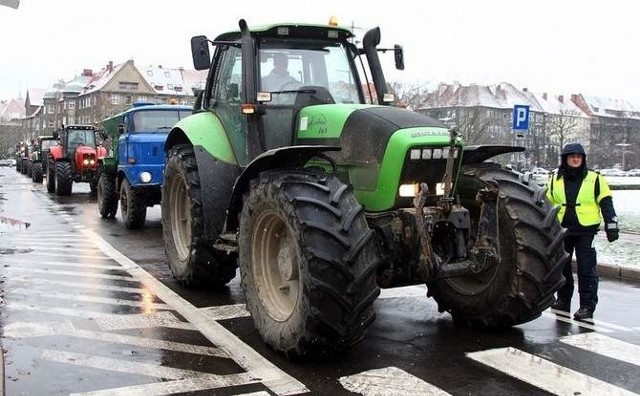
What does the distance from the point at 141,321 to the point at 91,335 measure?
0.57m

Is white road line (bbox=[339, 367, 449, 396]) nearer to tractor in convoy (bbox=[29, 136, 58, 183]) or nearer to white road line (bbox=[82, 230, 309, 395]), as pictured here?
white road line (bbox=[82, 230, 309, 395])

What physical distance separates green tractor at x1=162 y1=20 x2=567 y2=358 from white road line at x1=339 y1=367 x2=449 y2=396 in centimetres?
27

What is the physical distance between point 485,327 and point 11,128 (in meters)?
125

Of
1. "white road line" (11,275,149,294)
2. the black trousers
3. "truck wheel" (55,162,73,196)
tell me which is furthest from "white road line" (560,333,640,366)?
"truck wheel" (55,162,73,196)

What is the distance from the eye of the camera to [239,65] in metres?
6.77

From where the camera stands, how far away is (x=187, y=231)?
8094 millimetres

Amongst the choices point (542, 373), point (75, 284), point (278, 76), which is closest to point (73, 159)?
point (75, 284)

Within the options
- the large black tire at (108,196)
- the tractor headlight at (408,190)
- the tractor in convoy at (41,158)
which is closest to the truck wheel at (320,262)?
the tractor headlight at (408,190)

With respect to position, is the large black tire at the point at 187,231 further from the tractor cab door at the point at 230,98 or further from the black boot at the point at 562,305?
the black boot at the point at 562,305

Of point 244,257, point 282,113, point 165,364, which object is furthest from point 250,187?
point 165,364

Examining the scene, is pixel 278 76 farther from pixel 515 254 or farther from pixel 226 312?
pixel 515 254

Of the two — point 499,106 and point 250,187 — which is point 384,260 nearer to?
point 250,187

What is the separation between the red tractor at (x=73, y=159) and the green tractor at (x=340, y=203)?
15.5m

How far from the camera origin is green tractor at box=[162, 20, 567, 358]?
4.78 m
